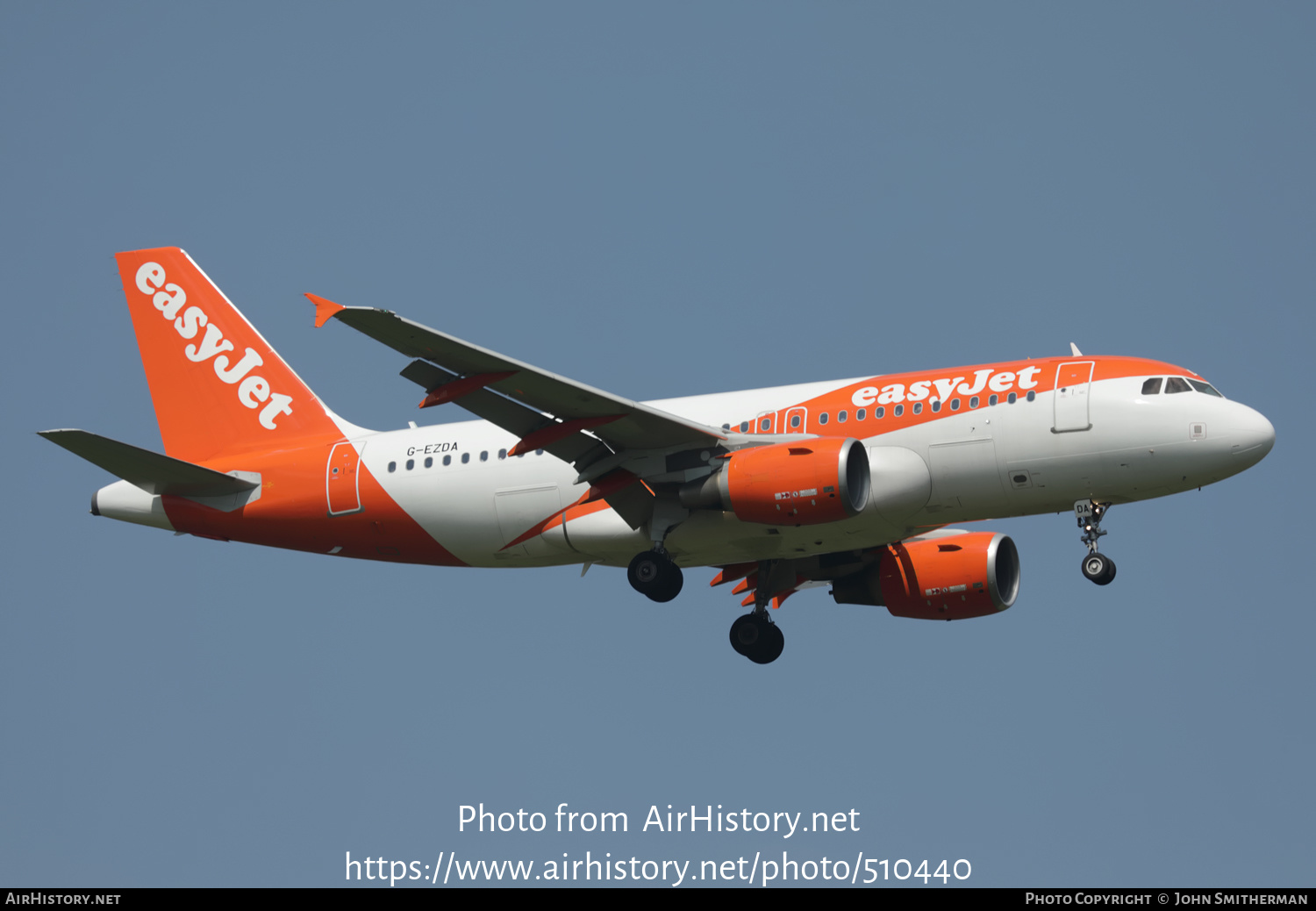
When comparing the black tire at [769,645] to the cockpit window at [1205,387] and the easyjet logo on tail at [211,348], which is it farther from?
the easyjet logo on tail at [211,348]

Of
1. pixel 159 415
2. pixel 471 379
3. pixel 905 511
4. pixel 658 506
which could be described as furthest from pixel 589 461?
pixel 159 415

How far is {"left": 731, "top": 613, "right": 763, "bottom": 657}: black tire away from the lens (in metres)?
36.2

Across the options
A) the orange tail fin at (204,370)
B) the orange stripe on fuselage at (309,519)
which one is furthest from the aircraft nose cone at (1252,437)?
the orange tail fin at (204,370)

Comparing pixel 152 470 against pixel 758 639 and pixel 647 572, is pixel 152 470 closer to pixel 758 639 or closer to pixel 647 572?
pixel 647 572

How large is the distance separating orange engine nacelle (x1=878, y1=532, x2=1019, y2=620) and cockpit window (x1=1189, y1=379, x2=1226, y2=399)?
6.17 meters

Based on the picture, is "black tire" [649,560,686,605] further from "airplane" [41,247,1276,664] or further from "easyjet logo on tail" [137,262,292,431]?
"easyjet logo on tail" [137,262,292,431]

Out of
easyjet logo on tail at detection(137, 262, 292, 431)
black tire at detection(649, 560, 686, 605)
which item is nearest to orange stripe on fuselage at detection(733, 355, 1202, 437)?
black tire at detection(649, 560, 686, 605)

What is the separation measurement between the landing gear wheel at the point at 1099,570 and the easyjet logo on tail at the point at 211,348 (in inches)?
712

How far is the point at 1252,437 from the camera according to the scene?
98.2ft

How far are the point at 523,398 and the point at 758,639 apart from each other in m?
8.83

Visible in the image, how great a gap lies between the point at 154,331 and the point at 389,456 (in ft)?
25.5

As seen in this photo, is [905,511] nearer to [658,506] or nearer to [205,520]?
[658,506]

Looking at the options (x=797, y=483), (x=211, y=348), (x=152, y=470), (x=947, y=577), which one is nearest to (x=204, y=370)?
(x=211, y=348)

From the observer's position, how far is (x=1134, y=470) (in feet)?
99.1
